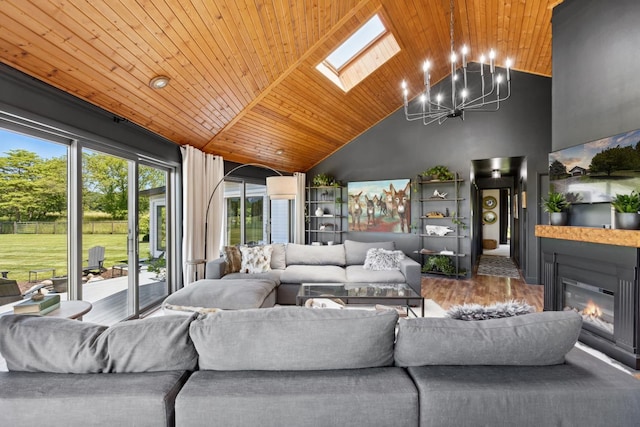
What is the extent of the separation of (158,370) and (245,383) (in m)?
0.39

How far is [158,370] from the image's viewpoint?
4.18ft

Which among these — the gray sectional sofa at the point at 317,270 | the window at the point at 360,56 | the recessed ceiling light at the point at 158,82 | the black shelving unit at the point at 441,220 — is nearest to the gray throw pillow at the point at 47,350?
the recessed ceiling light at the point at 158,82

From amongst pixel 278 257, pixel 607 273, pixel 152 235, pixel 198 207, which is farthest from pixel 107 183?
pixel 607 273

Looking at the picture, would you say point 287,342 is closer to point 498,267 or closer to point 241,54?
point 241,54

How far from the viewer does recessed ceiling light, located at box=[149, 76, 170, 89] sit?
3012 millimetres

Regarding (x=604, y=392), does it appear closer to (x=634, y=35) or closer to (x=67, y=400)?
(x=67, y=400)

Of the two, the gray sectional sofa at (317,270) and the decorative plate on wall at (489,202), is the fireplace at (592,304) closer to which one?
the gray sectional sofa at (317,270)

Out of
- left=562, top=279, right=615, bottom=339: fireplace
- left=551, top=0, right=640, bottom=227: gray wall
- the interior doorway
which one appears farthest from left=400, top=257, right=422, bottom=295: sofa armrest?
the interior doorway

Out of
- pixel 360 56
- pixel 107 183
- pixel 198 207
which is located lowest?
pixel 198 207

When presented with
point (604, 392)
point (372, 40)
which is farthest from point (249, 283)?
point (372, 40)

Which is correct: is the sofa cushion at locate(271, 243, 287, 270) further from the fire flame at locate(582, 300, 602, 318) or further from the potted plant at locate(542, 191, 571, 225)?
the fire flame at locate(582, 300, 602, 318)

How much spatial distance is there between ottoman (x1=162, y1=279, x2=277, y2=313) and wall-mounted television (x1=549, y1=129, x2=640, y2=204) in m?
3.71

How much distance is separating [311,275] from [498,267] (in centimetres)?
541

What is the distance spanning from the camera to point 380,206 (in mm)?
6707
